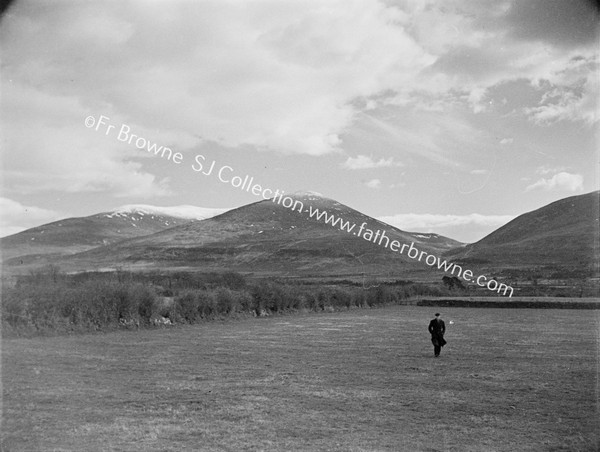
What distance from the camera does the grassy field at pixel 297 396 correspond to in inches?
402

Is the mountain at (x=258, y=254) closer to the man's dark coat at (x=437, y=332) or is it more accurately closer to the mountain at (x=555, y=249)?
the mountain at (x=555, y=249)

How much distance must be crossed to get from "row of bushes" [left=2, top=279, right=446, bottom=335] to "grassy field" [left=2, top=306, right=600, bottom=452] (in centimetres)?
264

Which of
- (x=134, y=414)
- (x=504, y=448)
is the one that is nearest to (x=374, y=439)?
(x=504, y=448)

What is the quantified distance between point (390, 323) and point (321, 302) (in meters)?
17.0

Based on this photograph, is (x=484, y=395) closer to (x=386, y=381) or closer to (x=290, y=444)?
(x=386, y=381)

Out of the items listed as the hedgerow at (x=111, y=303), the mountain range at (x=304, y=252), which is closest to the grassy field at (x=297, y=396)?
the hedgerow at (x=111, y=303)

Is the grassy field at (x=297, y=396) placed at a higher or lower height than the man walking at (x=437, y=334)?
lower

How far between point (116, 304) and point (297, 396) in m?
23.0

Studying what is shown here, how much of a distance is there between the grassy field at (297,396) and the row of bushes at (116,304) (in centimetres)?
264

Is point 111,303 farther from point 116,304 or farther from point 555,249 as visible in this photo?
point 555,249

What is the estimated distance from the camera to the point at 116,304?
34188 mm

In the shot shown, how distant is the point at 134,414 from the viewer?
11.9m

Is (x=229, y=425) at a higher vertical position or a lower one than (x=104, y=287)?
lower

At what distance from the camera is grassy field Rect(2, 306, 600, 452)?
10.2m
